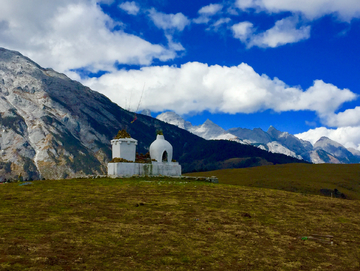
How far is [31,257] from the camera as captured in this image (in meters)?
12.3

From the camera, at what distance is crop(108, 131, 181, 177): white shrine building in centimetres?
5123

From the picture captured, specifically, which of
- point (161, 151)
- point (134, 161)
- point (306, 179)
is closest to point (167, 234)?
point (134, 161)

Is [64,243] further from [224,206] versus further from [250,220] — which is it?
[224,206]

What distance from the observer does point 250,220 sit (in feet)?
73.4

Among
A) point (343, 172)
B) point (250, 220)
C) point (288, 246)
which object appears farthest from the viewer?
point (343, 172)

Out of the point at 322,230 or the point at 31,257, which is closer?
the point at 31,257

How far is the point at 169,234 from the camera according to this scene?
1752cm

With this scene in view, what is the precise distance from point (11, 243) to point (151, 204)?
45.4 feet

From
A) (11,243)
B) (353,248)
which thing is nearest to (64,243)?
(11,243)

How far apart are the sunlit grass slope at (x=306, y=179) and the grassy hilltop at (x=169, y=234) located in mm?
43513

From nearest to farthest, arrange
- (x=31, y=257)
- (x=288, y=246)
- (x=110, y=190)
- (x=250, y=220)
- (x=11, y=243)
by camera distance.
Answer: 1. (x=31, y=257)
2. (x=11, y=243)
3. (x=288, y=246)
4. (x=250, y=220)
5. (x=110, y=190)

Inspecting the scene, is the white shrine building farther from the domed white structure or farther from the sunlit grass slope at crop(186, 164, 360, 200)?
the sunlit grass slope at crop(186, 164, 360, 200)

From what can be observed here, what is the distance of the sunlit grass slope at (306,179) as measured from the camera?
70.1 metres

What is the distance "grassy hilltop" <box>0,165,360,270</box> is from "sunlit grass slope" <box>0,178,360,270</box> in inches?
1.6
